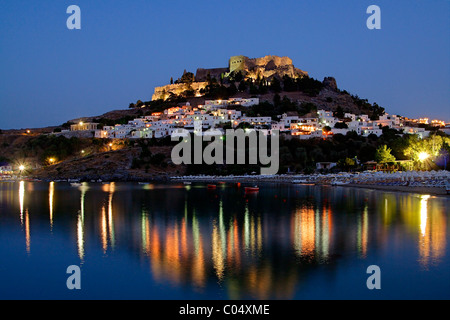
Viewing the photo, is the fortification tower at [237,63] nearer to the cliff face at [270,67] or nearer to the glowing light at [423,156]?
the cliff face at [270,67]

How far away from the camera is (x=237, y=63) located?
102 meters

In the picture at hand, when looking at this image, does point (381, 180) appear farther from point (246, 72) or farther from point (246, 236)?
point (246, 72)

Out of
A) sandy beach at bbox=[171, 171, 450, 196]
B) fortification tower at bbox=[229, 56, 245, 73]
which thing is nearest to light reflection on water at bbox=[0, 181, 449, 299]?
sandy beach at bbox=[171, 171, 450, 196]

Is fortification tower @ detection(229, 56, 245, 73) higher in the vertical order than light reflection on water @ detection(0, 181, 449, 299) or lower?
higher

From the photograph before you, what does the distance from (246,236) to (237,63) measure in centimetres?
8974

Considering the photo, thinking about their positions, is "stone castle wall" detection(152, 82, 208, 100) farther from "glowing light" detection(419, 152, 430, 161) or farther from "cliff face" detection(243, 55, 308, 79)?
"glowing light" detection(419, 152, 430, 161)

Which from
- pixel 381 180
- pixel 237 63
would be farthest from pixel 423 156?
pixel 237 63

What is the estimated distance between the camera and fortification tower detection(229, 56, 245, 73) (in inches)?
3984

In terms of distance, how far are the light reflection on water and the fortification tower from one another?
3035 inches

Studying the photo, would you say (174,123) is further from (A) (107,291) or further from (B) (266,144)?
(A) (107,291)

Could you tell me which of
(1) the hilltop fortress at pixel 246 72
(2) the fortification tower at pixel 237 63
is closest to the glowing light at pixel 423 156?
(1) the hilltop fortress at pixel 246 72

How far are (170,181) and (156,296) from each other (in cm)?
4408

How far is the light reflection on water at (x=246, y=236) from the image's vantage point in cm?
1084

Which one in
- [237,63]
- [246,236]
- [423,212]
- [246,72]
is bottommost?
[246,236]
